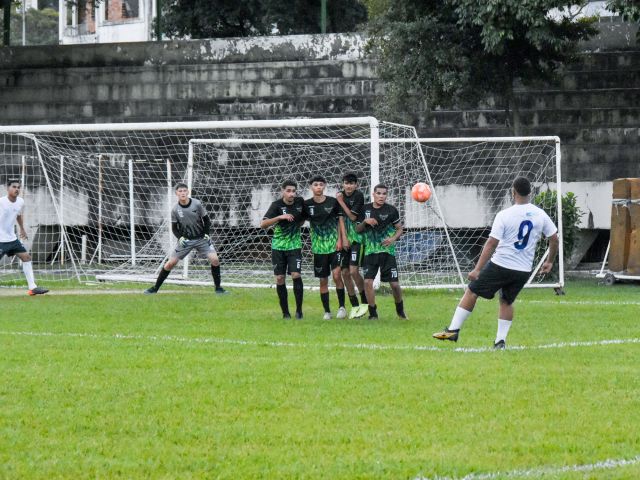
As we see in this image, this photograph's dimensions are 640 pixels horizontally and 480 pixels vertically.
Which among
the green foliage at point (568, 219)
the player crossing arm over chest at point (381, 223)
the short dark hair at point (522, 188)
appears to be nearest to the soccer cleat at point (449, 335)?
the short dark hair at point (522, 188)

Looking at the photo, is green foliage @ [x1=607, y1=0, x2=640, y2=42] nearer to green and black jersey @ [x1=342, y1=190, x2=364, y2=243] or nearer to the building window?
green and black jersey @ [x1=342, y1=190, x2=364, y2=243]

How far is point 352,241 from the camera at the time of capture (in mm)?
15812

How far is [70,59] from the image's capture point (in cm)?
3200

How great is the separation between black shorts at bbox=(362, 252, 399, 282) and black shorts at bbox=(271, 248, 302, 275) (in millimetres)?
912

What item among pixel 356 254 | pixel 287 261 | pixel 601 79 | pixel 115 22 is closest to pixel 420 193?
pixel 356 254

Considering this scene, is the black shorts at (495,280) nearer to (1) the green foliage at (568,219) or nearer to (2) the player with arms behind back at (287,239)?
(2) the player with arms behind back at (287,239)

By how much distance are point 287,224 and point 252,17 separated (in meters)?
25.2

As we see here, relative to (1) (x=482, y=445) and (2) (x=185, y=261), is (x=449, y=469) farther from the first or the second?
(2) (x=185, y=261)

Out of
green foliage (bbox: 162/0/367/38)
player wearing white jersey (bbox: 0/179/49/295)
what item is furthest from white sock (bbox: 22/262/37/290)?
green foliage (bbox: 162/0/367/38)

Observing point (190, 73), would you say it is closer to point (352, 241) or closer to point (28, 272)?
point (28, 272)

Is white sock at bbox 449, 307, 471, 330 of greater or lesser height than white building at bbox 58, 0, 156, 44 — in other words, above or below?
below

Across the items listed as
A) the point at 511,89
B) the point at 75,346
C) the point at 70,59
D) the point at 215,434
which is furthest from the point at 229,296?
the point at 70,59

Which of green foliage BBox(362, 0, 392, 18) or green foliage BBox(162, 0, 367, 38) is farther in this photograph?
green foliage BBox(162, 0, 367, 38)

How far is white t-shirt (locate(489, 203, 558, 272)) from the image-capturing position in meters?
11.8
